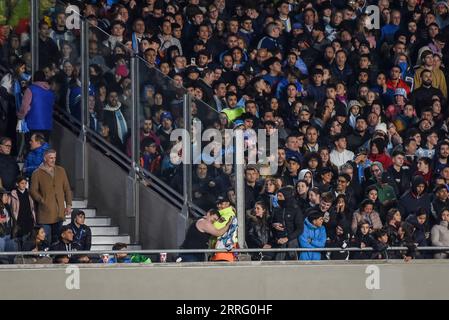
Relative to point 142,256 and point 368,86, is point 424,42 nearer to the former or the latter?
point 368,86

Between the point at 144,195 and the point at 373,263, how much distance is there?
304 cm

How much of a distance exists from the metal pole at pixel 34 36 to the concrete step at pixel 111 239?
242 cm

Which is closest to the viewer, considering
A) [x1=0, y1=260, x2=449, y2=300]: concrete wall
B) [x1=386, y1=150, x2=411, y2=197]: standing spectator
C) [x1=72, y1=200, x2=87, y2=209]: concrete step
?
[x1=0, y1=260, x2=449, y2=300]: concrete wall

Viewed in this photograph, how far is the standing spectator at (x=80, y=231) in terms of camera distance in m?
18.4

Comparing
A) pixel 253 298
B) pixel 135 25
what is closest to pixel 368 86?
pixel 135 25

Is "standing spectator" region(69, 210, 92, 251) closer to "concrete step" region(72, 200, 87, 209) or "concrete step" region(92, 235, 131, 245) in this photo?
"concrete step" region(92, 235, 131, 245)

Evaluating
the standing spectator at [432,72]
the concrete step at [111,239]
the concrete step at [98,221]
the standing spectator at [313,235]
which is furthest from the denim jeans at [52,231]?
the standing spectator at [432,72]

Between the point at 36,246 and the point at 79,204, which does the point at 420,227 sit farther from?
the point at 36,246

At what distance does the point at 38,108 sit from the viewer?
19.8 meters

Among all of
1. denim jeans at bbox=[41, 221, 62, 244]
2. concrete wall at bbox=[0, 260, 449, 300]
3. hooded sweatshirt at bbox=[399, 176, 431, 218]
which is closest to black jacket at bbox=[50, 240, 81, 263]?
→ denim jeans at bbox=[41, 221, 62, 244]

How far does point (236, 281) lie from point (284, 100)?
12.8 feet

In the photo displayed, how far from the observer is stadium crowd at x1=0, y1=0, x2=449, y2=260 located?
19.0 m

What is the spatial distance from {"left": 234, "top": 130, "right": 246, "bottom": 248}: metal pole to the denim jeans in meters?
2.05
